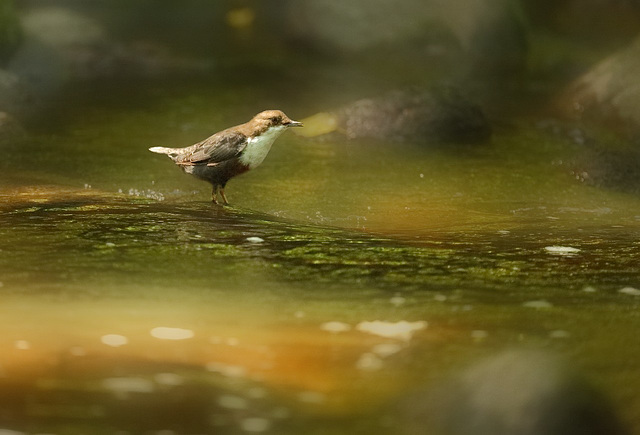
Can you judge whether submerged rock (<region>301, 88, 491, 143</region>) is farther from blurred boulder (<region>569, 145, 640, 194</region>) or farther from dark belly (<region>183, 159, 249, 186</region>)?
dark belly (<region>183, 159, 249, 186</region>)

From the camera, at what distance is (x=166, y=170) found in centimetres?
834

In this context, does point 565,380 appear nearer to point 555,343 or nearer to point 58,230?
point 555,343

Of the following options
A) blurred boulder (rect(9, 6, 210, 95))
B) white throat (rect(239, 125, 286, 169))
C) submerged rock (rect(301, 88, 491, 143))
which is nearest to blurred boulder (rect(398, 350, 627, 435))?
white throat (rect(239, 125, 286, 169))

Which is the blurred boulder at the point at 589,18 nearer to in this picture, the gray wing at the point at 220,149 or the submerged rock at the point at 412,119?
the submerged rock at the point at 412,119

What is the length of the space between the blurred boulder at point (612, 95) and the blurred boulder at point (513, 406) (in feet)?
24.7

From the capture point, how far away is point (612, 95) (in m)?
11.2

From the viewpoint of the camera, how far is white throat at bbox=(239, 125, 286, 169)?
6.70 metres

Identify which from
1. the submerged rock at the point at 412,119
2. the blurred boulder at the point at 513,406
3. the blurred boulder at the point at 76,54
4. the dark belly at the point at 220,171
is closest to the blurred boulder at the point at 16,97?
the blurred boulder at the point at 76,54

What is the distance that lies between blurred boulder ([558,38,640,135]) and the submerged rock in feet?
5.13

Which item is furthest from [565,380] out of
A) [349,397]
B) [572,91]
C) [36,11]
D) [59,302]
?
[36,11]

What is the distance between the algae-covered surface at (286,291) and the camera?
3295 millimetres

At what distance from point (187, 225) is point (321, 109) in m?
5.79

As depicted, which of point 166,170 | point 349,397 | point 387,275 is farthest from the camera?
point 166,170

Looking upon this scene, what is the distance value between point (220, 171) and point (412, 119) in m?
4.02
